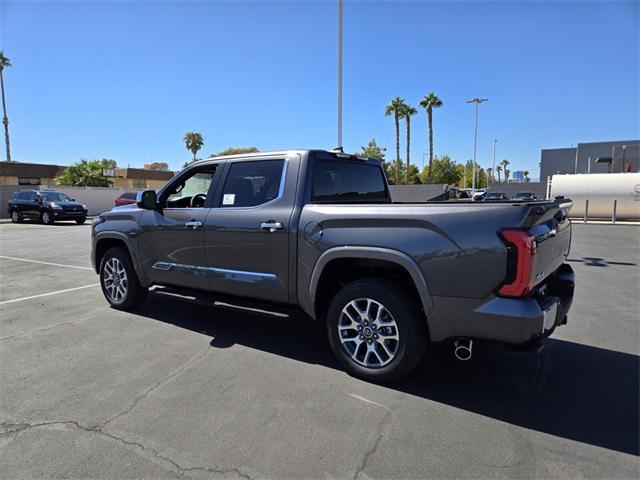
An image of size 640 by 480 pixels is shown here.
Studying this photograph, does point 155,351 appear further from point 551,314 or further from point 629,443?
point 629,443

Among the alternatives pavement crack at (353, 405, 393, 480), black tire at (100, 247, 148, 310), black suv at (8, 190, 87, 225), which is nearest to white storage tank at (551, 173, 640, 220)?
black tire at (100, 247, 148, 310)

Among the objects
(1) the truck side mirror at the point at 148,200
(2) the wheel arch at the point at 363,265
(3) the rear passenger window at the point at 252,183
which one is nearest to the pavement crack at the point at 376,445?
(2) the wheel arch at the point at 363,265

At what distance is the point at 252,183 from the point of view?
4426 mm

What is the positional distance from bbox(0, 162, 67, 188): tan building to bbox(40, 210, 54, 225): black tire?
71.1ft

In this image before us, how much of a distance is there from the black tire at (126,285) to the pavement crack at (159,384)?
5.86 feet

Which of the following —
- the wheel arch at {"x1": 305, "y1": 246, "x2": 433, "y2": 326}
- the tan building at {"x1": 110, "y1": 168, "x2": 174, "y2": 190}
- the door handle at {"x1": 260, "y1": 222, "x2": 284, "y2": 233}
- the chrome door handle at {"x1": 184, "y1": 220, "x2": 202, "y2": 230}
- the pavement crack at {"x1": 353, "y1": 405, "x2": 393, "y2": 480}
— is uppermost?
the tan building at {"x1": 110, "y1": 168, "x2": 174, "y2": 190}

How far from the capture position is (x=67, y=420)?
3041 millimetres

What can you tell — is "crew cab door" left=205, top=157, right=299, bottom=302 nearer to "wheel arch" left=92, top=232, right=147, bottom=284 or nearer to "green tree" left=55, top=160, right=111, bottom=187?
"wheel arch" left=92, top=232, right=147, bottom=284

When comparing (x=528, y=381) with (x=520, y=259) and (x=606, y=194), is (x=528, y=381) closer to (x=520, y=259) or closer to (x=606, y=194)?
(x=520, y=259)

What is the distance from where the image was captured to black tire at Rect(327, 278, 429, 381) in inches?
132

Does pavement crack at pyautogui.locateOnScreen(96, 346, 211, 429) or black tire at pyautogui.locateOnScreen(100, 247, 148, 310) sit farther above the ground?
black tire at pyautogui.locateOnScreen(100, 247, 148, 310)

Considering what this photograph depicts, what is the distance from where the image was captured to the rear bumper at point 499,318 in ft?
9.47

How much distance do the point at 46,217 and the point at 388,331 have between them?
75.3 ft

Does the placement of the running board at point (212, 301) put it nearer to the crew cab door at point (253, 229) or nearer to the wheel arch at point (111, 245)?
the crew cab door at point (253, 229)
